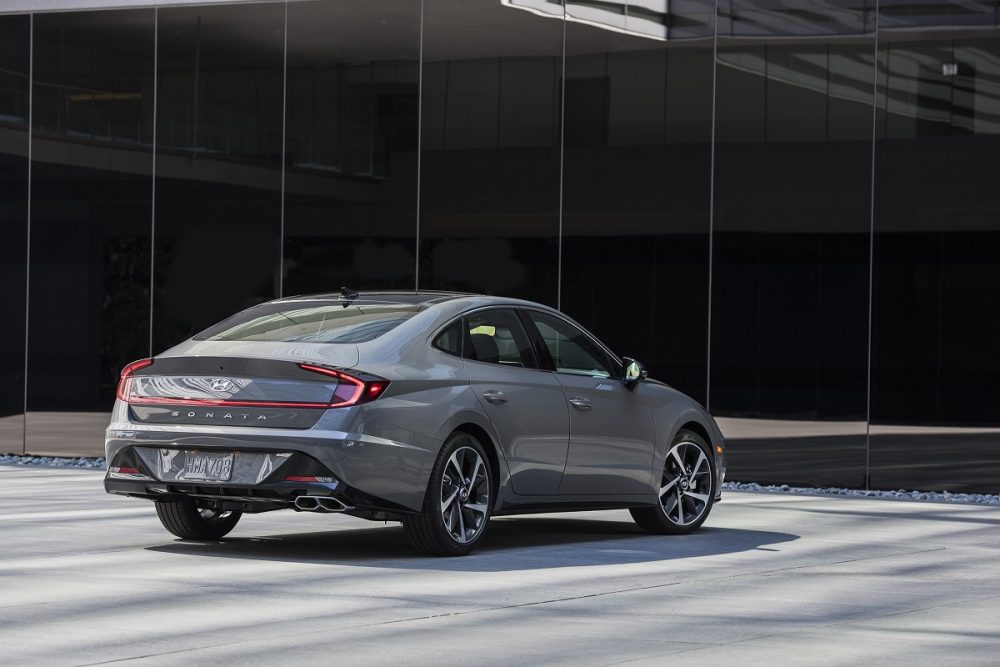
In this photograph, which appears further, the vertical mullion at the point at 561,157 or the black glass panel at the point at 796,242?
the vertical mullion at the point at 561,157

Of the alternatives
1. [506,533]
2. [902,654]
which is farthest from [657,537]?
[902,654]

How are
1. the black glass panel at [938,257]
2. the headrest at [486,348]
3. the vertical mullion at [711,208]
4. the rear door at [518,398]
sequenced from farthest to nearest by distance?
the vertical mullion at [711,208]
the black glass panel at [938,257]
the headrest at [486,348]
the rear door at [518,398]

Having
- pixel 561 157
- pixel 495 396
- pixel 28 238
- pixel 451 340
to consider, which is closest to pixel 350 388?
pixel 451 340

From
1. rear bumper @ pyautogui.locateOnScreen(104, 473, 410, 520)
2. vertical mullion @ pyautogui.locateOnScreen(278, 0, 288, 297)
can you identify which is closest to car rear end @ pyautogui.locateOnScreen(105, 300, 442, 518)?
rear bumper @ pyautogui.locateOnScreen(104, 473, 410, 520)

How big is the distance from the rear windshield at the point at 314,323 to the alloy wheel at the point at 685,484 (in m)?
2.39

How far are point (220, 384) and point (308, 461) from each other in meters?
0.71

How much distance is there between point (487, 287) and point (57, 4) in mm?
5862

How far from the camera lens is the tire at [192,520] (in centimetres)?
1002

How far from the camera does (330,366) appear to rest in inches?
351

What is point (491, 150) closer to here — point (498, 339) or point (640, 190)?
point (640, 190)

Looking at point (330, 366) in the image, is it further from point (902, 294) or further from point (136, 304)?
point (136, 304)

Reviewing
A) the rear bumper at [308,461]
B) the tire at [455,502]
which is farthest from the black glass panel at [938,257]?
the rear bumper at [308,461]

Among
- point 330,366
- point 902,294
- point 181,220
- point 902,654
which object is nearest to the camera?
point 902,654

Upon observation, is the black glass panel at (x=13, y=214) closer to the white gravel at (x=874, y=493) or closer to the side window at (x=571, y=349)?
the white gravel at (x=874, y=493)
